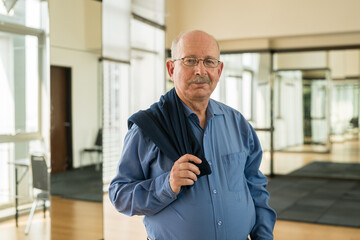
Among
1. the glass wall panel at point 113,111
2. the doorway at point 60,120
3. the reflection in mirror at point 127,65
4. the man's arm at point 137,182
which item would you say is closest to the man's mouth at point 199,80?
the man's arm at point 137,182

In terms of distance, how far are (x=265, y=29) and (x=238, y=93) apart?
5.26ft

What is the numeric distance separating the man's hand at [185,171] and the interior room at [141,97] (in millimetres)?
2636

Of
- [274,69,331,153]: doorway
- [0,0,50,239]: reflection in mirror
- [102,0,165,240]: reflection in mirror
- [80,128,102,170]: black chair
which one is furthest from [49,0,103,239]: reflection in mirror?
[274,69,331,153]: doorway

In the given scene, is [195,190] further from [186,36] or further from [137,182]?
[186,36]

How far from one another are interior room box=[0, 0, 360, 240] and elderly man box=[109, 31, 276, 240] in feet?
7.94

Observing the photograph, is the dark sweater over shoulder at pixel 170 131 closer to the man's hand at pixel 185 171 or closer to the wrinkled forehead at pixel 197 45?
the man's hand at pixel 185 171

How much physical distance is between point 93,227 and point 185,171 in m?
3.45

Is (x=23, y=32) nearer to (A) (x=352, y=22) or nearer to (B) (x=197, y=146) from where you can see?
(B) (x=197, y=146)

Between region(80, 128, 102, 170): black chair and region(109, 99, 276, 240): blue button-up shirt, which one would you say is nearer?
region(109, 99, 276, 240): blue button-up shirt

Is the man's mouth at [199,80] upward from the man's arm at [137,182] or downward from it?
upward

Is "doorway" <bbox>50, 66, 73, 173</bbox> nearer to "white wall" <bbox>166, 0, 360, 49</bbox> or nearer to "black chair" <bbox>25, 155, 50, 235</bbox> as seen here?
"black chair" <bbox>25, 155, 50, 235</bbox>

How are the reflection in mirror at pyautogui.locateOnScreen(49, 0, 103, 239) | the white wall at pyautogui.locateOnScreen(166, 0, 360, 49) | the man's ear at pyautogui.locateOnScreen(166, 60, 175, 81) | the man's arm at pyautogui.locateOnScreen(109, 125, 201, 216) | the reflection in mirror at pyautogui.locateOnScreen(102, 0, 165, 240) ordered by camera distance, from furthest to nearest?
the white wall at pyautogui.locateOnScreen(166, 0, 360, 49), the reflection in mirror at pyautogui.locateOnScreen(102, 0, 165, 240), the reflection in mirror at pyautogui.locateOnScreen(49, 0, 103, 239), the man's ear at pyautogui.locateOnScreen(166, 60, 175, 81), the man's arm at pyautogui.locateOnScreen(109, 125, 201, 216)

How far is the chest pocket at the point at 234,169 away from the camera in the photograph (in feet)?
5.86

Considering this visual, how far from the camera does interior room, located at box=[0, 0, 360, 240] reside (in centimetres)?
400
